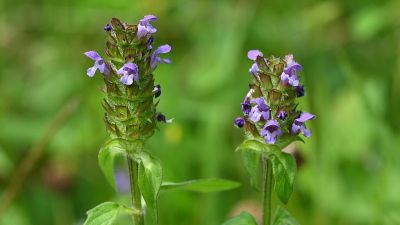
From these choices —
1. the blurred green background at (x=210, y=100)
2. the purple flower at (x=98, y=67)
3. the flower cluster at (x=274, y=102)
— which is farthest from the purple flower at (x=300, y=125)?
the blurred green background at (x=210, y=100)

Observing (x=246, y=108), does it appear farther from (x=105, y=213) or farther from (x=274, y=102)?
(x=105, y=213)

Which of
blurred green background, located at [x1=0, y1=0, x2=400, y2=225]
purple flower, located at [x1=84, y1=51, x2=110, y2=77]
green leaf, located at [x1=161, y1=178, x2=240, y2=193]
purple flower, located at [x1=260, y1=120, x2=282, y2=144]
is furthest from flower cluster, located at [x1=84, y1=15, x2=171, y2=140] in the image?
blurred green background, located at [x1=0, y1=0, x2=400, y2=225]

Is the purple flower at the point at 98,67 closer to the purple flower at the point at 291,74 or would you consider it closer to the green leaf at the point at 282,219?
the purple flower at the point at 291,74

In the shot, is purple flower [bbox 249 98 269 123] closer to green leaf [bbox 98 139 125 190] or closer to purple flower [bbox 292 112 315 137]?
purple flower [bbox 292 112 315 137]

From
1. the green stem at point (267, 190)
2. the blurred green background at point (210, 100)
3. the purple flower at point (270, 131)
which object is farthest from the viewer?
the blurred green background at point (210, 100)

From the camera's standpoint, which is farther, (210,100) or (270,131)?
(210,100)

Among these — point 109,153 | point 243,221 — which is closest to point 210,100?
point 109,153
